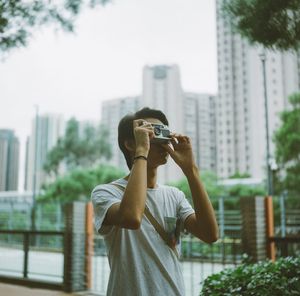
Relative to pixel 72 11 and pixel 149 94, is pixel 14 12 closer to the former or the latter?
pixel 72 11

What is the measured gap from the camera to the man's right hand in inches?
59.8

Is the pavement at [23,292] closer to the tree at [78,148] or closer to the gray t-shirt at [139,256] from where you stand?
the gray t-shirt at [139,256]

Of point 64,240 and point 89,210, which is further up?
point 89,210

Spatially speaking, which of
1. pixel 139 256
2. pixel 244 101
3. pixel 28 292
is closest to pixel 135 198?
pixel 139 256

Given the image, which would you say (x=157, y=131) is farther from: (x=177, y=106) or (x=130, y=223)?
(x=177, y=106)

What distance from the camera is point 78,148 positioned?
3619 cm

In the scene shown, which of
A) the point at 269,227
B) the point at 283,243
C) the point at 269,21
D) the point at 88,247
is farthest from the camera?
the point at 88,247

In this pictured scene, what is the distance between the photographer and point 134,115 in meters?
1.75

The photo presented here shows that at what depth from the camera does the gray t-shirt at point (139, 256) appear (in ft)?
4.88

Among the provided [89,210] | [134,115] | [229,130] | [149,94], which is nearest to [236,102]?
[229,130]

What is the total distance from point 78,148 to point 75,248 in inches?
1161

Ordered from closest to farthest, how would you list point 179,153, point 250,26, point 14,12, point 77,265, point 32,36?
point 179,153, point 250,26, point 14,12, point 32,36, point 77,265

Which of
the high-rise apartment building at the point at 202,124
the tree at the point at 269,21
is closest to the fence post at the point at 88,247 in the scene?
the tree at the point at 269,21

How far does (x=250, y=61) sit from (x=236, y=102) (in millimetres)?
6638
